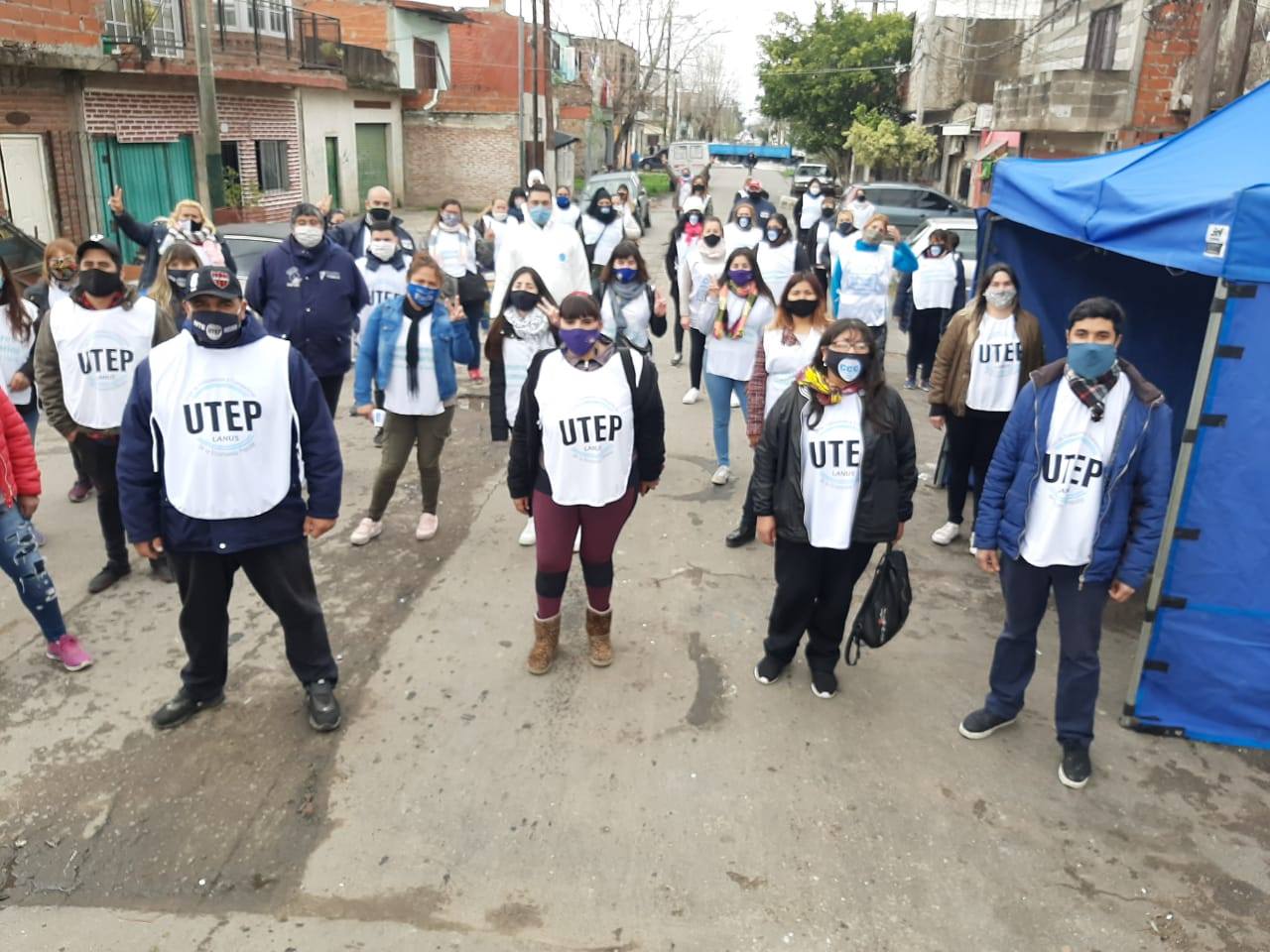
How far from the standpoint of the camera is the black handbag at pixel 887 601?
14.2 ft

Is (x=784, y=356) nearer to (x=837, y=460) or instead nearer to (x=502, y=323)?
(x=502, y=323)

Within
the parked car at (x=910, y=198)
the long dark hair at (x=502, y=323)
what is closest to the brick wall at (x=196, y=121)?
the parked car at (x=910, y=198)

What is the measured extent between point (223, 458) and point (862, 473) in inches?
102

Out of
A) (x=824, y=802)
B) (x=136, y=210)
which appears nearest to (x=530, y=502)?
(x=824, y=802)

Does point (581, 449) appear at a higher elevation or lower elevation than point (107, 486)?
higher

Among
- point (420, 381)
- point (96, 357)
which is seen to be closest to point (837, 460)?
point (420, 381)

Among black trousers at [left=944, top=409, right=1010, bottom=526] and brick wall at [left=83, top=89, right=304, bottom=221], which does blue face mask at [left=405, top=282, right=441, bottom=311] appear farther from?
brick wall at [left=83, top=89, right=304, bottom=221]

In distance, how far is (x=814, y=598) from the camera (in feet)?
14.9

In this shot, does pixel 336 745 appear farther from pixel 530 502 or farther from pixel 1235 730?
pixel 1235 730

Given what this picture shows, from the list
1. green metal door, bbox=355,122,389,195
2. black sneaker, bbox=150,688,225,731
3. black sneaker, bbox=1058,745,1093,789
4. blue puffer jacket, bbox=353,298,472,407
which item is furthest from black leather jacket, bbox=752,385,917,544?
green metal door, bbox=355,122,389,195

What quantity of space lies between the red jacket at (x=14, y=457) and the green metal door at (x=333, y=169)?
78.8 feet

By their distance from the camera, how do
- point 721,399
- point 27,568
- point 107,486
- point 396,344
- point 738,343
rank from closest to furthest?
point 27,568 → point 107,486 → point 396,344 → point 738,343 → point 721,399

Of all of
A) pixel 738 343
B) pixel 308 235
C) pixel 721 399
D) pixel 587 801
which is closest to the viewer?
pixel 587 801

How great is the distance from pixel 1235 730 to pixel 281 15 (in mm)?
25105
